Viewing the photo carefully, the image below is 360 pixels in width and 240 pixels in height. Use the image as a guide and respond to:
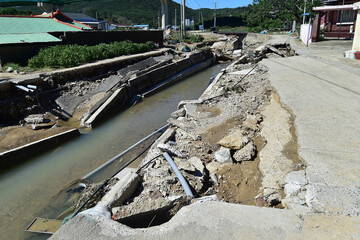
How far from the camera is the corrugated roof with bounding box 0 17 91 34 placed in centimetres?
1565

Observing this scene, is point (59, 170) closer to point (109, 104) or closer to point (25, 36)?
point (109, 104)

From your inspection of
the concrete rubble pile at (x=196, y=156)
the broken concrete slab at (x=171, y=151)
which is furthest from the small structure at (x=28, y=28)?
the broken concrete slab at (x=171, y=151)

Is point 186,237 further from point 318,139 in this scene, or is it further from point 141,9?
point 141,9

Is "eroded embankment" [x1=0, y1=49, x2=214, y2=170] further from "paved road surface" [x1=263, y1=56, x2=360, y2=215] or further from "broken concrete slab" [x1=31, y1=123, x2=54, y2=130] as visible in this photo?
"paved road surface" [x1=263, y1=56, x2=360, y2=215]

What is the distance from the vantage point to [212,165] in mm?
5270

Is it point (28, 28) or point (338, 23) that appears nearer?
point (28, 28)

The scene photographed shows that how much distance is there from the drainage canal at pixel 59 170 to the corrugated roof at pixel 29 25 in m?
9.27

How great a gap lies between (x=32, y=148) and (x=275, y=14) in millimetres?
37978

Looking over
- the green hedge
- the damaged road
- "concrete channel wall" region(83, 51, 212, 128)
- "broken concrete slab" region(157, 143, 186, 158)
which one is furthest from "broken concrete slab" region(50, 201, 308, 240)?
the green hedge

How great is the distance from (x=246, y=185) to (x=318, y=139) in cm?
158

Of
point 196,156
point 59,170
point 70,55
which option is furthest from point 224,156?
point 70,55

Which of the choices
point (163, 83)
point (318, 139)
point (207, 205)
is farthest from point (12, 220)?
point (163, 83)

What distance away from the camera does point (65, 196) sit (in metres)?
5.99

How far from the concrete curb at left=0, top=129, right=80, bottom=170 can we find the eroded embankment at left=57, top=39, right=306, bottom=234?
359cm
